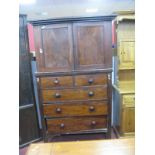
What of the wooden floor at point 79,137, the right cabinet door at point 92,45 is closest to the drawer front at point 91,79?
the right cabinet door at point 92,45

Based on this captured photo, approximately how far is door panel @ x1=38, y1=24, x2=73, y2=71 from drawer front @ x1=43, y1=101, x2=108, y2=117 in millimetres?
411

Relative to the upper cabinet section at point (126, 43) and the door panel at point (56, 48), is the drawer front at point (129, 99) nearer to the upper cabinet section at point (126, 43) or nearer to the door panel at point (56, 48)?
the upper cabinet section at point (126, 43)

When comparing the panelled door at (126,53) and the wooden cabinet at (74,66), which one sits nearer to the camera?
the wooden cabinet at (74,66)

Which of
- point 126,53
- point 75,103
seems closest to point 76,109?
point 75,103

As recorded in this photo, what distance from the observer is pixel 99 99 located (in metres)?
2.35

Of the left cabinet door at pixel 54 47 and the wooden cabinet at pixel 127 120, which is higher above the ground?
the left cabinet door at pixel 54 47

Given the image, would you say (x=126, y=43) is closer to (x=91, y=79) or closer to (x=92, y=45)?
(x=92, y=45)

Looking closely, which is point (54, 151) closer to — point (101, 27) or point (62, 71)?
point (62, 71)

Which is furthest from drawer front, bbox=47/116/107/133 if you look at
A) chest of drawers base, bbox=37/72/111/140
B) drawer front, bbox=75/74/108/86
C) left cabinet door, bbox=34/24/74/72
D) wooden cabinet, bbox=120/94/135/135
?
left cabinet door, bbox=34/24/74/72

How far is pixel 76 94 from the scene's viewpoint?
234 cm

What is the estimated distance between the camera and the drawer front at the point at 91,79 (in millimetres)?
2305

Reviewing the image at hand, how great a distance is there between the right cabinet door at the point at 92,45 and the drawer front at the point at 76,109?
0.41m
